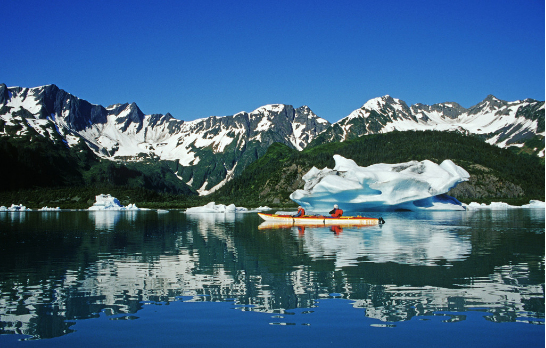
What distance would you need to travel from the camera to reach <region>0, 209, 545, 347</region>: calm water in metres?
16.9

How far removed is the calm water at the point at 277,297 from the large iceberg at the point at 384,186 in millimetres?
58359

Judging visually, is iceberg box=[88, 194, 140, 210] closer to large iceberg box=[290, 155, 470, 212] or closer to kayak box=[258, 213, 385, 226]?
large iceberg box=[290, 155, 470, 212]

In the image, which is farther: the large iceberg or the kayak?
the large iceberg

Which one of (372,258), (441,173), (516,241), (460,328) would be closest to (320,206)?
(441,173)

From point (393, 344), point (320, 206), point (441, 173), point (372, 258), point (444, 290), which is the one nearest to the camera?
point (393, 344)

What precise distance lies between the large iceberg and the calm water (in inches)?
2298

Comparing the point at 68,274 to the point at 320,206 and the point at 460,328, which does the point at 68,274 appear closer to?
the point at 460,328

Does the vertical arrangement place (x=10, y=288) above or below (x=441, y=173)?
below

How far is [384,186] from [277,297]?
3205 inches

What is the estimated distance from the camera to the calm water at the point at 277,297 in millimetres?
16938

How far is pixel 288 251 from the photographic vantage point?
4088 cm

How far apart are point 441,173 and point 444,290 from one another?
284 feet

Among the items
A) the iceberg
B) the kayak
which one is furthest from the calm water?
the iceberg

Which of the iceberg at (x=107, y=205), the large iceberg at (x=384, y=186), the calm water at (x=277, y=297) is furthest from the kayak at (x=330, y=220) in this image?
the iceberg at (x=107, y=205)
